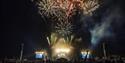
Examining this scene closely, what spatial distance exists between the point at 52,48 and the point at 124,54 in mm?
20483

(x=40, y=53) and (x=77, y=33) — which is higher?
(x=77, y=33)

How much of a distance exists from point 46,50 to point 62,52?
14.7ft

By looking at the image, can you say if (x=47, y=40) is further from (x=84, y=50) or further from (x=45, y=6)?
(x=45, y=6)

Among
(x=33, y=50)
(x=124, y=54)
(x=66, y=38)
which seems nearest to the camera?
(x=66, y=38)

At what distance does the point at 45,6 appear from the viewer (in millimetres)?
40531

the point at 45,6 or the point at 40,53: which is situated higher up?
the point at 45,6

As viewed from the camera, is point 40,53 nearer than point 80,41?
Yes

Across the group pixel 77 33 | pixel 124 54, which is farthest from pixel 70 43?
pixel 124 54

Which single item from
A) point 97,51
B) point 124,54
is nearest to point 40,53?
point 97,51

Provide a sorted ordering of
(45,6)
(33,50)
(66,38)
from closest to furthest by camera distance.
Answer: (45,6) → (66,38) → (33,50)

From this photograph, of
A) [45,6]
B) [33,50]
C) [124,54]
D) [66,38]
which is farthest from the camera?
[124,54]

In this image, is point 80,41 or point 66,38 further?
point 80,41

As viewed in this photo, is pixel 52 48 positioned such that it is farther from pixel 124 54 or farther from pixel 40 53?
pixel 124 54

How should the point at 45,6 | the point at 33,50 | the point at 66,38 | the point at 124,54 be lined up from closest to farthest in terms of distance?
the point at 45,6
the point at 66,38
the point at 33,50
the point at 124,54
